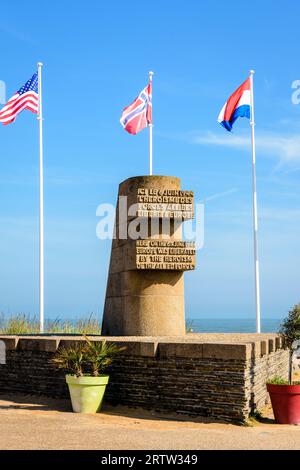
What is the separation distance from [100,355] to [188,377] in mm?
1754

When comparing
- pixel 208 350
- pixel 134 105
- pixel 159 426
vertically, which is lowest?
pixel 159 426

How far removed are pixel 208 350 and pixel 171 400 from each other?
4.06ft

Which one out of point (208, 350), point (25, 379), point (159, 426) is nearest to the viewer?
point (159, 426)

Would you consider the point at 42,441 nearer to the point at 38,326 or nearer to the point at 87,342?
the point at 87,342

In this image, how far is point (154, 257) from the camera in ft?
47.2

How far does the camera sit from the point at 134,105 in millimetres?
22359

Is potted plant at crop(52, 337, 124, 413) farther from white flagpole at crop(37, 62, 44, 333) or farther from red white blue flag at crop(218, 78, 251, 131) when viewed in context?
red white blue flag at crop(218, 78, 251, 131)

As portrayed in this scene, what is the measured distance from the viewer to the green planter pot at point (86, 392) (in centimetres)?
1171

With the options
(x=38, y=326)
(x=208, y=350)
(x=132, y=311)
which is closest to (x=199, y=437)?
(x=208, y=350)

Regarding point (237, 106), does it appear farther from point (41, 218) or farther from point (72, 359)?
point (72, 359)

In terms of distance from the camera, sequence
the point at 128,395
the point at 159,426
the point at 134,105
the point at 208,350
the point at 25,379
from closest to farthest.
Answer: the point at 159,426
the point at 208,350
the point at 128,395
the point at 25,379
the point at 134,105

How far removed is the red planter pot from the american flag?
14393mm

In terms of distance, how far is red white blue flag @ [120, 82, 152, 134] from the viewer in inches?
862

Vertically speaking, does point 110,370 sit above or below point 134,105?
below
